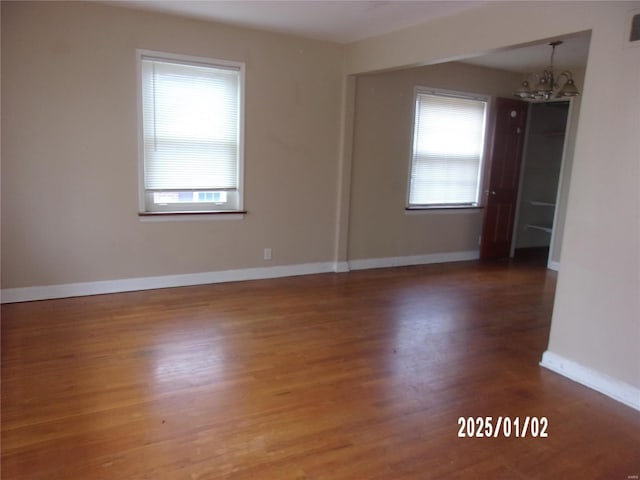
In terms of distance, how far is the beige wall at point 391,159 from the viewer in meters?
5.55

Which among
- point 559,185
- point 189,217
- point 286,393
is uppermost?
point 559,185

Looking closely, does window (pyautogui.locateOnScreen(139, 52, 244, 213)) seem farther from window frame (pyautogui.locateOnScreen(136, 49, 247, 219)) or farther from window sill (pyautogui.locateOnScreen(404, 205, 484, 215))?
window sill (pyautogui.locateOnScreen(404, 205, 484, 215))

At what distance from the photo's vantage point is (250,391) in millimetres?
2789

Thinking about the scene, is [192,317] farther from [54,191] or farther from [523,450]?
[523,450]

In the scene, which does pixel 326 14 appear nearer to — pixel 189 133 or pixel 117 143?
pixel 189 133

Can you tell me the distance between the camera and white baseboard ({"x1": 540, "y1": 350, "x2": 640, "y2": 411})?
279cm

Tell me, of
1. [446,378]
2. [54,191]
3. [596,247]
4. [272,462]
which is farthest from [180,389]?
[596,247]

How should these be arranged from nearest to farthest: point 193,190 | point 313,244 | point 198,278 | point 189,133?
point 189,133 < point 193,190 < point 198,278 < point 313,244

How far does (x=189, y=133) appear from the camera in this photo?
15.1 ft

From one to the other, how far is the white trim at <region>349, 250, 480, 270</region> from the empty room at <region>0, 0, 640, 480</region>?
0.04 metres

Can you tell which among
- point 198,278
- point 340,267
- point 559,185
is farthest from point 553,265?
point 198,278

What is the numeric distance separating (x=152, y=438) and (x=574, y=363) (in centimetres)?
259

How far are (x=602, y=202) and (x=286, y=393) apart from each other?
2210 mm
